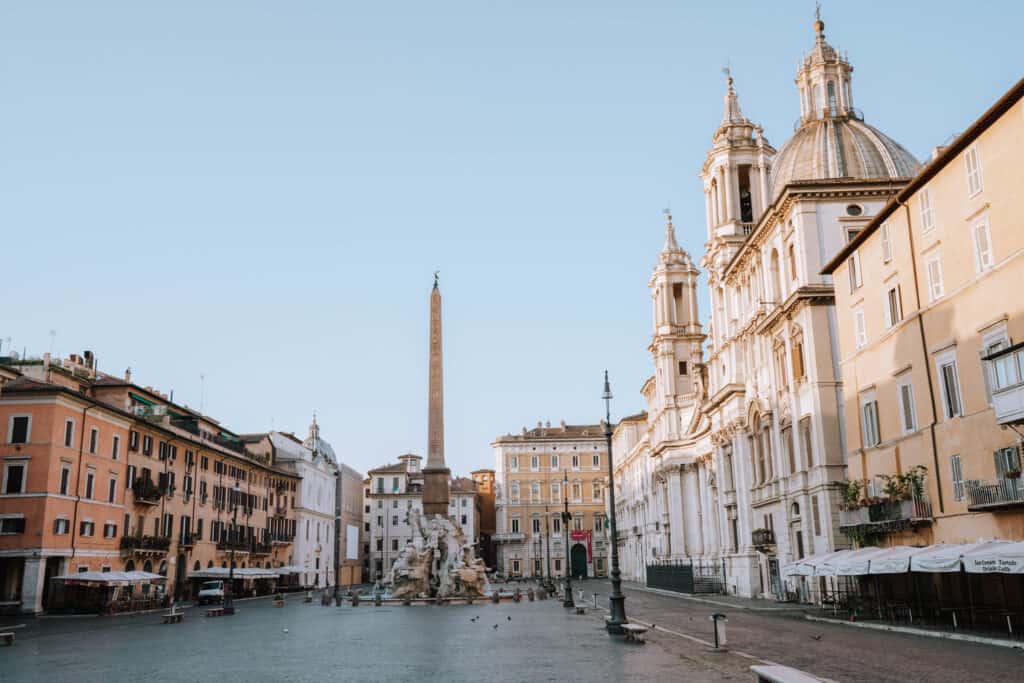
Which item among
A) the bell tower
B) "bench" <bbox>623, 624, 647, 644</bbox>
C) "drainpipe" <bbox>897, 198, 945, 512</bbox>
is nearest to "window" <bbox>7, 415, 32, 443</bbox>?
"bench" <bbox>623, 624, 647, 644</bbox>

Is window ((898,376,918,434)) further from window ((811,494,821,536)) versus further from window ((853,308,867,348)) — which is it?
window ((811,494,821,536))

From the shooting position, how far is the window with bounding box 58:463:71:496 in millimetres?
42562

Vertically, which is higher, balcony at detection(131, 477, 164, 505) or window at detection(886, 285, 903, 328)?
window at detection(886, 285, 903, 328)

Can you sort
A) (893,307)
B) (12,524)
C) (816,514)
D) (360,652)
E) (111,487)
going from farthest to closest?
(111,487), (12,524), (816,514), (893,307), (360,652)

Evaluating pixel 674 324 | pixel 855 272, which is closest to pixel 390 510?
pixel 674 324

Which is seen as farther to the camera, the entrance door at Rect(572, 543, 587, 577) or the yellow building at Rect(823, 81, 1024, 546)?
the entrance door at Rect(572, 543, 587, 577)

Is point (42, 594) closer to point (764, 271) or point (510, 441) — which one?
point (764, 271)

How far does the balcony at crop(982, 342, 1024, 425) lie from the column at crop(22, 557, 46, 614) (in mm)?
39407

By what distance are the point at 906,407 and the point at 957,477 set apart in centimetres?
375

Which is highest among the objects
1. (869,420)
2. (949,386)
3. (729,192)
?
(729,192)

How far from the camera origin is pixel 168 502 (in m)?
55.1

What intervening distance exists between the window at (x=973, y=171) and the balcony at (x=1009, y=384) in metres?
5.87

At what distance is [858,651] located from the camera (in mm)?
20250

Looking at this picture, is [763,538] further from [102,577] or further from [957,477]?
[102,577]
